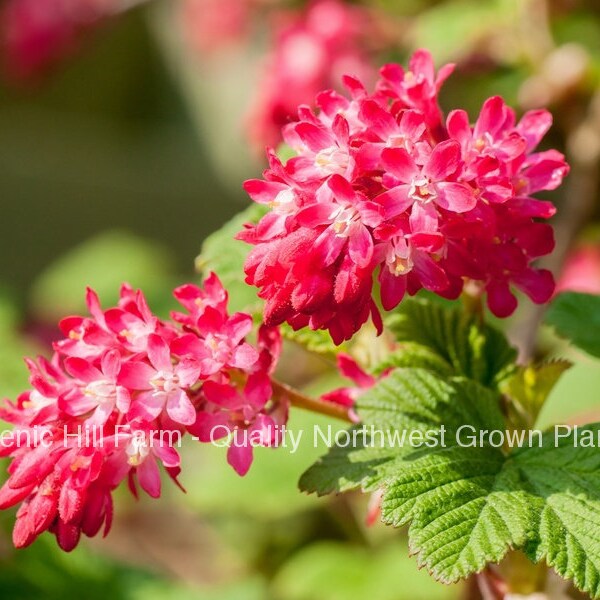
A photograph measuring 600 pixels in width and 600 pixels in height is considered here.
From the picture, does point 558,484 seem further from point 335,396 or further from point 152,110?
point 152,110

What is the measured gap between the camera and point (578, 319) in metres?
0.98

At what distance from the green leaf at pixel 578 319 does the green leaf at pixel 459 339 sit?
2.9 inches

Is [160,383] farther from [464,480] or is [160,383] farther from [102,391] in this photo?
[464,480]

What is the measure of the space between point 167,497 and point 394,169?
1884 mm

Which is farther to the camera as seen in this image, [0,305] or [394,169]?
[0,305]

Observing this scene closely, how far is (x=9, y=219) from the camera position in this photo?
4.35m

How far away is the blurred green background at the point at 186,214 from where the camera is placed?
5.16 ft

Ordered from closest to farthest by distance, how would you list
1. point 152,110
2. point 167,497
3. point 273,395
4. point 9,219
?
point 273,395 → point 167,497 → point 9,219 → point 152,110

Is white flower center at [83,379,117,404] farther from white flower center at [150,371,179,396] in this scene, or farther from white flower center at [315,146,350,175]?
white flower center at [315,146,350,175]

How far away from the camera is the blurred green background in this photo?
5.16 ft

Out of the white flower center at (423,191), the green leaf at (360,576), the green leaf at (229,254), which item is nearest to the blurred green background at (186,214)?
the green leaf at (360,576)

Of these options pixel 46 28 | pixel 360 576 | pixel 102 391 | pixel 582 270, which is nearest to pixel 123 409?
pixel 102 391

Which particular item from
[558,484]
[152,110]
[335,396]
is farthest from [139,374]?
[152,110]

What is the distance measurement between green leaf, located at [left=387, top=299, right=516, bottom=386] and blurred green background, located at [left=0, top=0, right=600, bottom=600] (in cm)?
32
